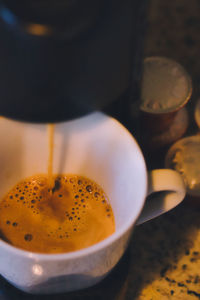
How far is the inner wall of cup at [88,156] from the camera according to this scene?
0.47 m

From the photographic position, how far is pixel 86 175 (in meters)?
0.61

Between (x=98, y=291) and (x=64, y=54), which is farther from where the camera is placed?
(x=98, y=291)

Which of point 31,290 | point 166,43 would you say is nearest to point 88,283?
point 31,290

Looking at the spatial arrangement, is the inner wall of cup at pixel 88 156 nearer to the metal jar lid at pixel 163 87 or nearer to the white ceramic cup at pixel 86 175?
the white ceramic cup at pixel 86 175

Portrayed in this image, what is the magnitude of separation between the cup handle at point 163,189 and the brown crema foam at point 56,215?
0.08 metres

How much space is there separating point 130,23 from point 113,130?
0.57ft

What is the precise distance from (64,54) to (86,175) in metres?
0.32

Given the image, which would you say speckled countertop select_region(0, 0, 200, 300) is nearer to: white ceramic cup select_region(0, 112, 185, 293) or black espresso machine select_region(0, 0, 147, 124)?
white ceramic cup select_region(0, 112, 185, 293)

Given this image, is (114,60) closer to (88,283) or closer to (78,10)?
(78,10)

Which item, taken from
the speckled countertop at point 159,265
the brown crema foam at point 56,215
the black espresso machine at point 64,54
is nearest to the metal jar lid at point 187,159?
the speckled countertop at point 159,265

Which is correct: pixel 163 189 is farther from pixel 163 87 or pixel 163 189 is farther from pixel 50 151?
pixel 163 87

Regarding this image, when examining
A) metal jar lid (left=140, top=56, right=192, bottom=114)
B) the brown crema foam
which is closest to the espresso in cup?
the brown crema foam

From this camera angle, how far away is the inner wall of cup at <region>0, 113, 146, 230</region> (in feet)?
1.56

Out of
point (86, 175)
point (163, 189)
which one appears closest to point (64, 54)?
point (163, 189)
